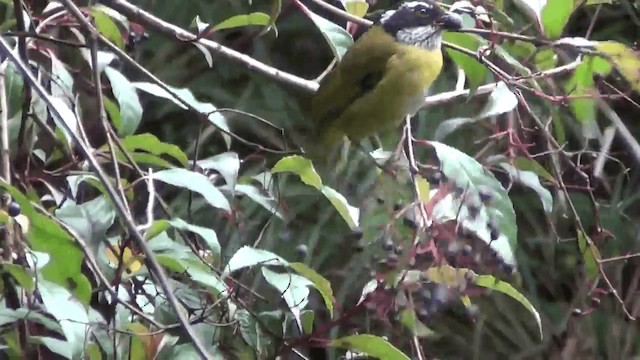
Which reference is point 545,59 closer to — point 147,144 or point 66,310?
point 147,144

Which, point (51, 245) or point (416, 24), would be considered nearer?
point (51, 245)

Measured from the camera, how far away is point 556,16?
1.05 metres

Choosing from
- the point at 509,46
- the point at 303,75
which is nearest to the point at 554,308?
the point at 303,75

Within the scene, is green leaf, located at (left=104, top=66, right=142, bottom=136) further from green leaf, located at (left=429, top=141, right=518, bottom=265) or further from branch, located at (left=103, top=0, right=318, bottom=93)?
green leaf, located at (left=429, top=141, right=518, bottom=265)

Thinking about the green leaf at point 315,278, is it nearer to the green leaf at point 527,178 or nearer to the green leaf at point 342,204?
the green leaf at point 342,204

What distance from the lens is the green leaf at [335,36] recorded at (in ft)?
3.69

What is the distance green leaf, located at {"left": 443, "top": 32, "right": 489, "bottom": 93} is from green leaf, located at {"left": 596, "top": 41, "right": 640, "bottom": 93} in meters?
0.12

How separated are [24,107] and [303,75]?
3.87ft

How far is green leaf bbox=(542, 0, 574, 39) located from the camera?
3.43ft

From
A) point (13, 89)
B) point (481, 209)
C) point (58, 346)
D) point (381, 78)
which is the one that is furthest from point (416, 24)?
point (58, 346)

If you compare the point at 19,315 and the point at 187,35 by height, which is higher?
the point at 187,35

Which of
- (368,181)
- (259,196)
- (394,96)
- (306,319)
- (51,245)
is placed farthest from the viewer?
(368,181)

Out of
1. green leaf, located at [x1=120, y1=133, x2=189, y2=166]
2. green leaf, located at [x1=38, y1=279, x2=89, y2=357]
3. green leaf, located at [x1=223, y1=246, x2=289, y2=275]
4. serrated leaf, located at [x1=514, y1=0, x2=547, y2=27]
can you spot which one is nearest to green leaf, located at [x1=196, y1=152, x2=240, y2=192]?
green leaf, located at [x1=120, y1=133, x2=189, y2=166]

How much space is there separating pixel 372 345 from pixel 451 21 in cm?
35
